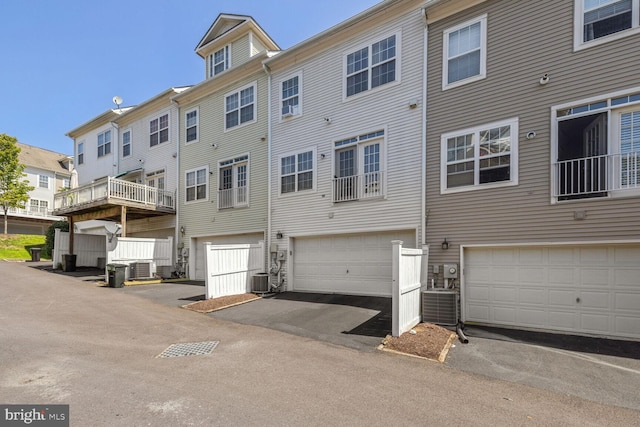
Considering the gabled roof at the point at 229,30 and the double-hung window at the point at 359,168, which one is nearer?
the double-hung window at the point at 359,168

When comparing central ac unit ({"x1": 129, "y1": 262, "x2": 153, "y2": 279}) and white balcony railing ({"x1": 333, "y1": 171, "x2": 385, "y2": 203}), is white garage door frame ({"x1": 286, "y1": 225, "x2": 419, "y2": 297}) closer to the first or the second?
white balcony railing ({"x1": 333, "y1": 171, "x2": 385, "y2": 203})

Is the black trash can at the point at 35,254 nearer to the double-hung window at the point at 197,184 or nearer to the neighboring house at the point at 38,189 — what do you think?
the neighboring house at the point at 38,189

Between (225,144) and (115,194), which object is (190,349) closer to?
(225,144)

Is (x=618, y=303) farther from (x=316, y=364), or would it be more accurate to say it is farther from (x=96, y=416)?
(x=96, y=416)

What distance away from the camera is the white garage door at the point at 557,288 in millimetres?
6504

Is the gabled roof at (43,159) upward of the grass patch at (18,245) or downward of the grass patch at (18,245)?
upward

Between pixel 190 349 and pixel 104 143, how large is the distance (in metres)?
18.6

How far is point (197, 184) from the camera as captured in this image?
14.7 m

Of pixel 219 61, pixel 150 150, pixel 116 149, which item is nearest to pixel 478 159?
pixel 219 61

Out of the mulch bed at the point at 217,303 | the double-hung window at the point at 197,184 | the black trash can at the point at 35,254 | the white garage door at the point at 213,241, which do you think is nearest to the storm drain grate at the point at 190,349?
the mulch bed at the point at 217,303

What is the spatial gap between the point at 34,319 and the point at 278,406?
706 cm

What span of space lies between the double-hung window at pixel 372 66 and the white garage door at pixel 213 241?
21.6 feet

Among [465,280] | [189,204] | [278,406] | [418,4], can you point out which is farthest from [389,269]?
[189,204]

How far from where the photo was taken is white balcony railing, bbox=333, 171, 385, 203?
9.70 m
